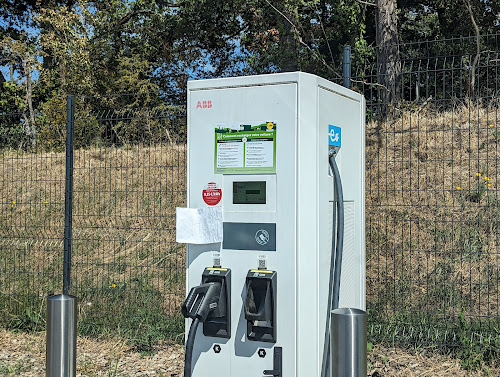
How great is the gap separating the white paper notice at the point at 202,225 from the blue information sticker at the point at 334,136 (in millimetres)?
746

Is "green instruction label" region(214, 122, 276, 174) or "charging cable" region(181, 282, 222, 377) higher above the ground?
"green instruction label" region(214, 122, 276, 174)

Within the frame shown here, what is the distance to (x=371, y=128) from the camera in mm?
6121

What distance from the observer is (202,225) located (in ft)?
10.8

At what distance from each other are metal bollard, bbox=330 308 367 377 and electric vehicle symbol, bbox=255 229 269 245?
0.76m

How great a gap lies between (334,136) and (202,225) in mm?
918

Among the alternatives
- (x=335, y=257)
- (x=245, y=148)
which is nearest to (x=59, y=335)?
(x=245, y=148)

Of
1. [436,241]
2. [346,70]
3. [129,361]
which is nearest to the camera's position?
[346,70]

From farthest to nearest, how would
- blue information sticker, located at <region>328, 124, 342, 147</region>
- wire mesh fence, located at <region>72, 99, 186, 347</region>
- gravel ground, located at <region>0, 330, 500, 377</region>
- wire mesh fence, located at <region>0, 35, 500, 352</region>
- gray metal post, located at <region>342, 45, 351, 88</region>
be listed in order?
wire mesh fence, located at <region>72, 99, 186, 347</region> → wire mesh fence, located at <region>0, 35, 500, 352</region> → gray metal post, located at <region>342, 45, 351, 88</region> → gravel ground, located at <region>0, 330, 500, 377</region> → blue information sticker, located at <region>328, 124, 342, 147</region>

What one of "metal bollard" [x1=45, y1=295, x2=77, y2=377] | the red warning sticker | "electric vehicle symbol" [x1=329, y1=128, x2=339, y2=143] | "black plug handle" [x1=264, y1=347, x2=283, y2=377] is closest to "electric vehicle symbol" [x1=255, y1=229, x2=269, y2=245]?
the red warning sticker

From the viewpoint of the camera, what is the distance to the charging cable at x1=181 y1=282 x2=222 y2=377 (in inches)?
122

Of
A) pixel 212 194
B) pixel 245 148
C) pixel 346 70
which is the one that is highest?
pixel 346 70

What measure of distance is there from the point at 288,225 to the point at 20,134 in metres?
5.11

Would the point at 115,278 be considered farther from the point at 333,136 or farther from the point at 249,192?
the point at 333,136

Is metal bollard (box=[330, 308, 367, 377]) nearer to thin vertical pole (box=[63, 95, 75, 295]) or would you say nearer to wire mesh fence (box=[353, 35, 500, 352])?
wire mesh fence (box=[353, 35, 500, 352])
